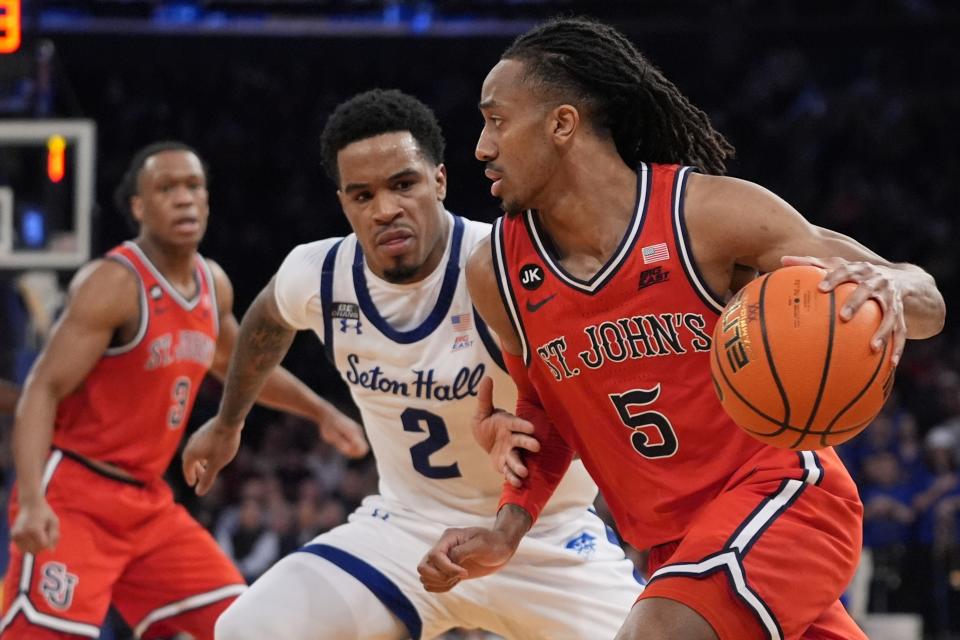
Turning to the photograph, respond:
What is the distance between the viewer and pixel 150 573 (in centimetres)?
509

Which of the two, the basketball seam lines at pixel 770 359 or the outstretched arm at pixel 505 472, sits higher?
the basketball seam lines at pixel 770 359

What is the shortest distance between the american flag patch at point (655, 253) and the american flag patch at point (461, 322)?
91 cm

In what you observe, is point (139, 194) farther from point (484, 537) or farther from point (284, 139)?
point (284, 139)

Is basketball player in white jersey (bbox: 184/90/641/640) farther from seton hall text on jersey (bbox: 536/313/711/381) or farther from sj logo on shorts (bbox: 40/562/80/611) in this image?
sj logo on shorts (bbox: 40/562/80/611)

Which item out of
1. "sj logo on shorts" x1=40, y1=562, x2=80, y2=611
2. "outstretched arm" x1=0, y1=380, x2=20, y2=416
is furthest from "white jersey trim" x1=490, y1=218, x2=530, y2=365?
"outstretched arm" x1=0, y1=380, x2=20, y2=416

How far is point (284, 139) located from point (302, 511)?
7226 mm

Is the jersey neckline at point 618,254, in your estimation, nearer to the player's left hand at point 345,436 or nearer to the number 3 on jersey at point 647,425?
the number 3 on jersey at point 647,425

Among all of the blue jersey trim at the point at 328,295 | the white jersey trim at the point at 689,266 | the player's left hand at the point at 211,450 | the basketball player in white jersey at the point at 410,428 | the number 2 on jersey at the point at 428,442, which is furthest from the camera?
the player's left hand at the point at 211,450

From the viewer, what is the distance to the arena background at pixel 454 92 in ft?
48.8

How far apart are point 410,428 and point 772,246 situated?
1459mm

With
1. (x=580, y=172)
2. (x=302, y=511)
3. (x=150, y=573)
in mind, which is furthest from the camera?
(x=302, y=511)

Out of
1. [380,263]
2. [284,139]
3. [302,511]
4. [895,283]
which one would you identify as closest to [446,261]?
[380,263]

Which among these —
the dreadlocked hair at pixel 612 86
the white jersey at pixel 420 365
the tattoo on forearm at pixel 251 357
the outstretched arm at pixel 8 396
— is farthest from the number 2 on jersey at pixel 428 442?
the outstretched arm at pixel 8 396

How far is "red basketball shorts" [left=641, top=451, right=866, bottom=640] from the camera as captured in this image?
2.95 meters
